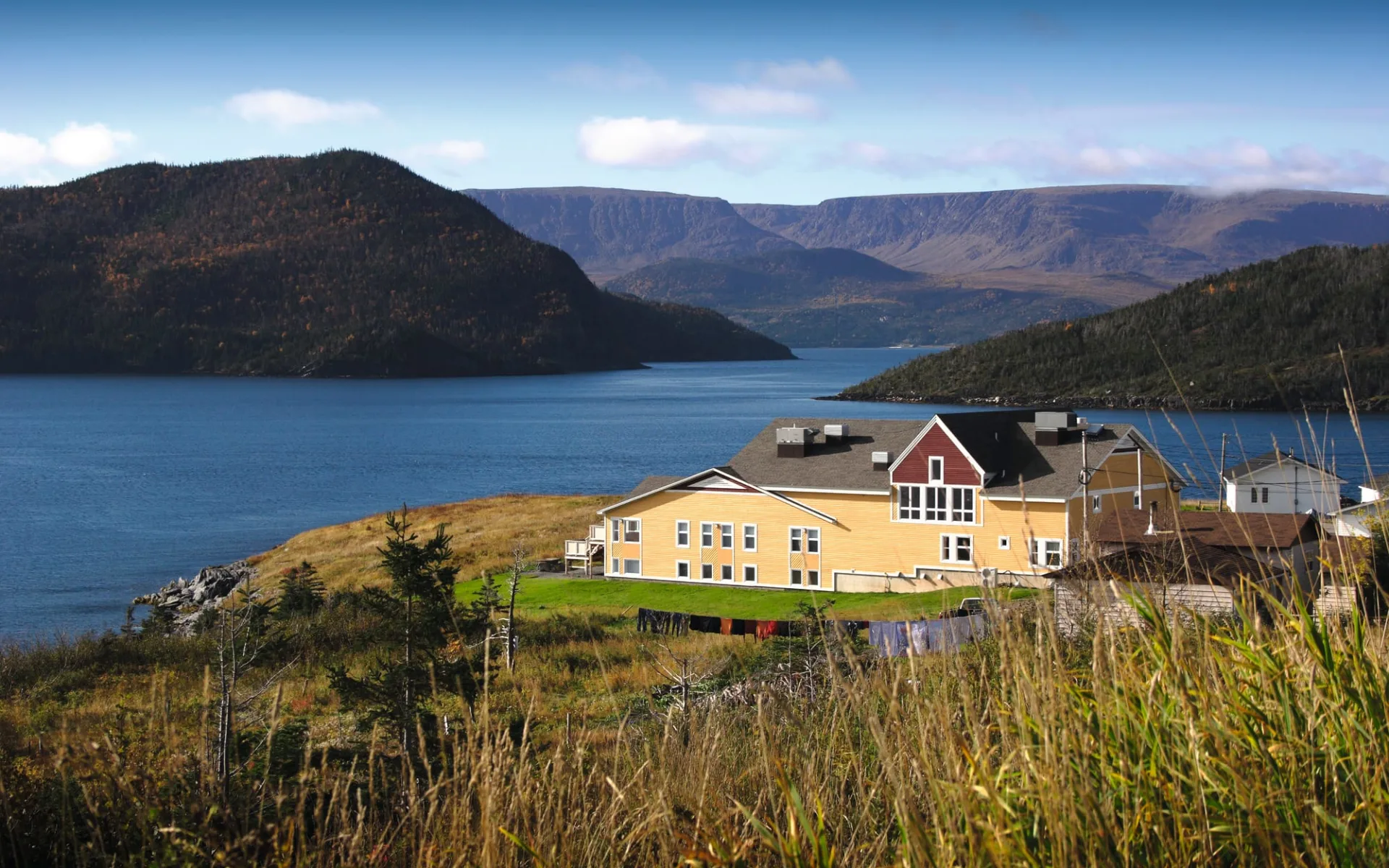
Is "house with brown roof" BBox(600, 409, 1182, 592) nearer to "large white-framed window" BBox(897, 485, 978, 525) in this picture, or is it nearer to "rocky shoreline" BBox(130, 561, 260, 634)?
"large white-framed window" BBox(897, 485, 978, 525)

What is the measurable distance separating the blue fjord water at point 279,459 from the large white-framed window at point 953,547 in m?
6.24

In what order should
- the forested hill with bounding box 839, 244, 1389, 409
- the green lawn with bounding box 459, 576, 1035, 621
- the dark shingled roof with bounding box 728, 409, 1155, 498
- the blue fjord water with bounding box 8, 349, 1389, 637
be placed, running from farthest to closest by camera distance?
1. the forested hill with bounding box 839, 244, 1389, 409
2. the blue fjord water with bounding box 8, 349, 1389, 637
3. the dark shingled roof with bounding box 728, 409, 1155, 498
4. the green lawn with bounding box 459, 576, 1035, 621

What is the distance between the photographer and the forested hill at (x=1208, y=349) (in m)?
Result: 153

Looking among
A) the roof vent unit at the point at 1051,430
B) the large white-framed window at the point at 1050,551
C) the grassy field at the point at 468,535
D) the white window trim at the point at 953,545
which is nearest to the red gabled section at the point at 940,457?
the white window trim at the point at 953,545

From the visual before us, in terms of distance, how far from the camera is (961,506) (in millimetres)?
36906

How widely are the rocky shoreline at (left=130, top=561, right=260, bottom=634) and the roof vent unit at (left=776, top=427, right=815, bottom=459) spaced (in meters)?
16.8

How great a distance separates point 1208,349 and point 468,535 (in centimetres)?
14062

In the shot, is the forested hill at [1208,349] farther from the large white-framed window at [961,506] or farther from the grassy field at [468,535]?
the large white-framed window at [961,506]

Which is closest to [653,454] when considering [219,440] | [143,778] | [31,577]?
[219,440]

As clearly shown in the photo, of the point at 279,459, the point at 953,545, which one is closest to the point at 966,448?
the point at 953,545

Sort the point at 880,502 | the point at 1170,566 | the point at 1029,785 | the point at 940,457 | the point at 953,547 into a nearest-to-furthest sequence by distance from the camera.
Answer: the point at 1029,785 < the point at 1170,566 < the point at 940,457 < the point at 953,547 < the point at 880,502

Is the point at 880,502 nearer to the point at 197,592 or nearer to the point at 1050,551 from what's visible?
the point at 1050,551

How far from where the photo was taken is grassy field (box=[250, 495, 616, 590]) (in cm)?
4550

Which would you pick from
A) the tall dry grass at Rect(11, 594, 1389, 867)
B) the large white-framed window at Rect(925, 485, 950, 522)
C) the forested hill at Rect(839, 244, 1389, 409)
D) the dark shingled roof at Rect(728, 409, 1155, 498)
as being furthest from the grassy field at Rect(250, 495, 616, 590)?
the forested hill at Rect(839, 244, 1389, 409)
